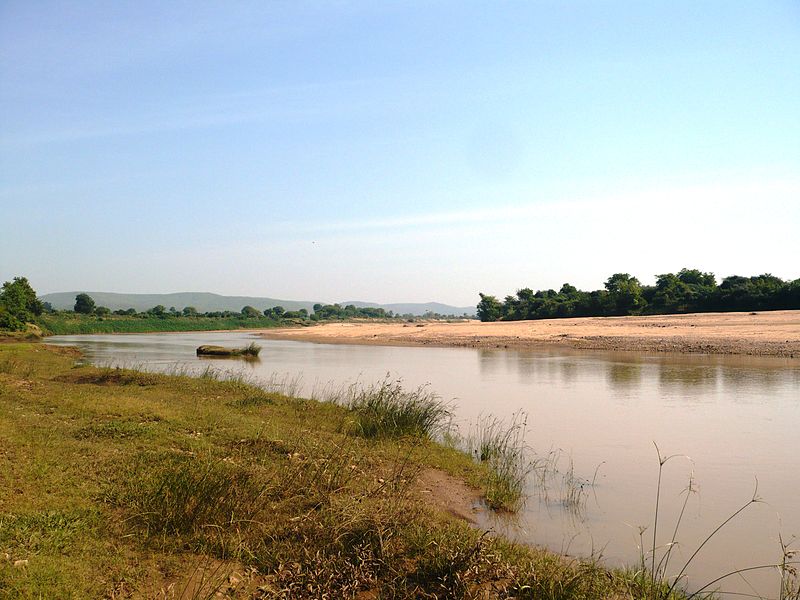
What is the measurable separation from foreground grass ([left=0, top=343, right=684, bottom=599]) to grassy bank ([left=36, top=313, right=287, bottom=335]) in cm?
6338

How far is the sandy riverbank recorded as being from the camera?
30.5m

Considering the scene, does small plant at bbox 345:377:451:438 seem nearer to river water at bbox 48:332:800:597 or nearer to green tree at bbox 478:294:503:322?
river water at bbox 48:332:800:597

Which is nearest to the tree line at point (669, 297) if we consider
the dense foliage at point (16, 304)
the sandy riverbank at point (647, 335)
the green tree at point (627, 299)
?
the green tree at point (627, 299)

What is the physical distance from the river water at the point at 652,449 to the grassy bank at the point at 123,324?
53503 mm

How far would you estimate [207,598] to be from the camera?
14.8 feet

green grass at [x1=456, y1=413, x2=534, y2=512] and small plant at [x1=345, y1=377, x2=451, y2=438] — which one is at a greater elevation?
small plant at [x1=345, y1=377, x2=451, y2=438]

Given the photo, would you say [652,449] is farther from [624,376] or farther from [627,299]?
[627,299]

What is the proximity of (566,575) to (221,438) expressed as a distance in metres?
6.13

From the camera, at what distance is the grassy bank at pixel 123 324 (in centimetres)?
6794

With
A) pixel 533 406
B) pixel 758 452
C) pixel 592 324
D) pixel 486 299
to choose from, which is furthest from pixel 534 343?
pixel 486 299

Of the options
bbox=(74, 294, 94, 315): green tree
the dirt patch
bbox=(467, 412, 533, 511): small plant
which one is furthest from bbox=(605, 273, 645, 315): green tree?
bbox=(74, 294, 94, 315): green tree

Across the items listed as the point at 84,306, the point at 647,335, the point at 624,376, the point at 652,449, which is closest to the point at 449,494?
the point at 652,449

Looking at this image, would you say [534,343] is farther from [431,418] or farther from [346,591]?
[346,591]

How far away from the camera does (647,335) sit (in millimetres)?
37656
